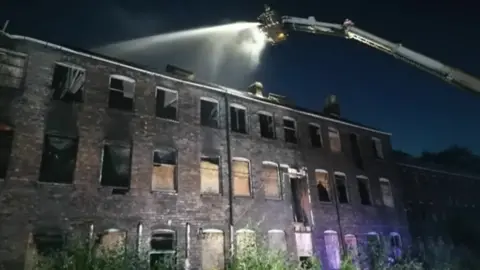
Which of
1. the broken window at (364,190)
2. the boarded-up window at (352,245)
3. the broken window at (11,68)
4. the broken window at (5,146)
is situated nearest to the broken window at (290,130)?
the broken window at (364,190)

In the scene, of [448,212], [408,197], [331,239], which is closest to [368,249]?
[331,239]

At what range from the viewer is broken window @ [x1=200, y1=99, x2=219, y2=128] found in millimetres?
16625

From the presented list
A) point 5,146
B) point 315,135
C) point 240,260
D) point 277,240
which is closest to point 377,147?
point 315,135

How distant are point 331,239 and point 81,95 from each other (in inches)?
558

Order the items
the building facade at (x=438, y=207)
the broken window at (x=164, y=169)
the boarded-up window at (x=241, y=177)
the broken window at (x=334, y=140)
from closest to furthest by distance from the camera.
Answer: the broken window at (x=164, y=169)
the boarded-up window at (x=241, y=177)
the broken window at (x=334, y=140)
the building facade at (x=438, y=207)

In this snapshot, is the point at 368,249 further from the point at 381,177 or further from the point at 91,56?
the point at 91,56

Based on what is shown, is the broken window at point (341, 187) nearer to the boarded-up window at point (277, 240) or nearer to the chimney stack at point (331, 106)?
the chimney stack at point (331, 106)

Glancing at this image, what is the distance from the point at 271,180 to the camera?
58.0 ft

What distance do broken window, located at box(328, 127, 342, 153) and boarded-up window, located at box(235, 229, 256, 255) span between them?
830cm

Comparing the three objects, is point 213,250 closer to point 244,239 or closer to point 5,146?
point 244,239

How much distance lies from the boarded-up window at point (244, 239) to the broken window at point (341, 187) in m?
6.80

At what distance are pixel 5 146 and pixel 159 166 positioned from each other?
5369mm

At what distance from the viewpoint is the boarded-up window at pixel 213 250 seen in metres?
14.2

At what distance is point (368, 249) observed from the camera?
19688mm
